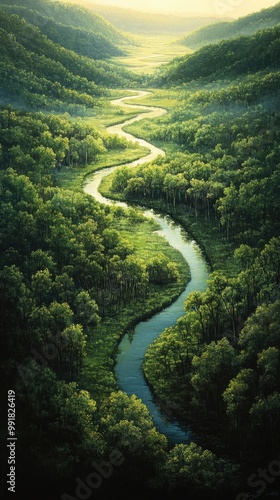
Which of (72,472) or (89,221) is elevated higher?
(89,221)

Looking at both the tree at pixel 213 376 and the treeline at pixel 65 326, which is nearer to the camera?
the treeline at pixel 65 326

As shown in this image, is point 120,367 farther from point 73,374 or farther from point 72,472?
point 72,472

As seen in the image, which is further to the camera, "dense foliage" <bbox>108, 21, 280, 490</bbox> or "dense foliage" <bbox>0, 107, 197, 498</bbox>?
"dense foliage" <bbox>108, 21, 280, 490</bbox>

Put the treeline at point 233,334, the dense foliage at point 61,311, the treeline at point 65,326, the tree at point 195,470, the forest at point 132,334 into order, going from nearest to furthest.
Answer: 1. the tree at point 195,470
2. the forest at point 132,334
3. the treeline at point 65,326
4. the dense foliage at point 61,311
5. the treeline at point 233,334

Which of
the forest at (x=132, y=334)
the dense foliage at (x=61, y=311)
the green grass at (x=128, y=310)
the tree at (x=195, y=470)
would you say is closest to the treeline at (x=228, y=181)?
the forest at (x=132, y=334)

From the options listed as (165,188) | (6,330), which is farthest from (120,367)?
(165,188)

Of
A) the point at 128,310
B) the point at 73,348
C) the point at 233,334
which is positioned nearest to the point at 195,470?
the point at 73,348

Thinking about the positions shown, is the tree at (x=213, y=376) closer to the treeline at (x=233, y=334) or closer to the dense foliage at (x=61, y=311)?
the treeline at (x=233, y=334)

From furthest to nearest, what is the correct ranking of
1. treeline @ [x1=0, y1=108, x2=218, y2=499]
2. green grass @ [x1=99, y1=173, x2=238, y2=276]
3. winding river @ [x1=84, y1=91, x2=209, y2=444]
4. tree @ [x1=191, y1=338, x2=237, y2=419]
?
green grass @ [x1=99, y1=173, x2=238, y2=276], tree @ [x1=191, y1=338, x2=237, y2=419], winding river @ [x1=84, y1=91, x2=209, y2=444], treeline @ [x1=0, y1=108, x2=218, y2=499]

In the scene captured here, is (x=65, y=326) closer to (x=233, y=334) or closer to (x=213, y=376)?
(x=233, y=334)

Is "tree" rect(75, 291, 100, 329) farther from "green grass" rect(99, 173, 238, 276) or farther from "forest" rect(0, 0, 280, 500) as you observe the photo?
"green grass" rect(99, 173, 238, 276)

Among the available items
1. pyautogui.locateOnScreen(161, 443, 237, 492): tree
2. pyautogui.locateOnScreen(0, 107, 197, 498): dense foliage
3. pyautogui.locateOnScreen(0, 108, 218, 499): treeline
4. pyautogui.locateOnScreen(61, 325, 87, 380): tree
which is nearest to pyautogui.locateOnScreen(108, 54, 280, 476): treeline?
pyautogui.locateOnScreen(161, 443, 237, 492): tree
